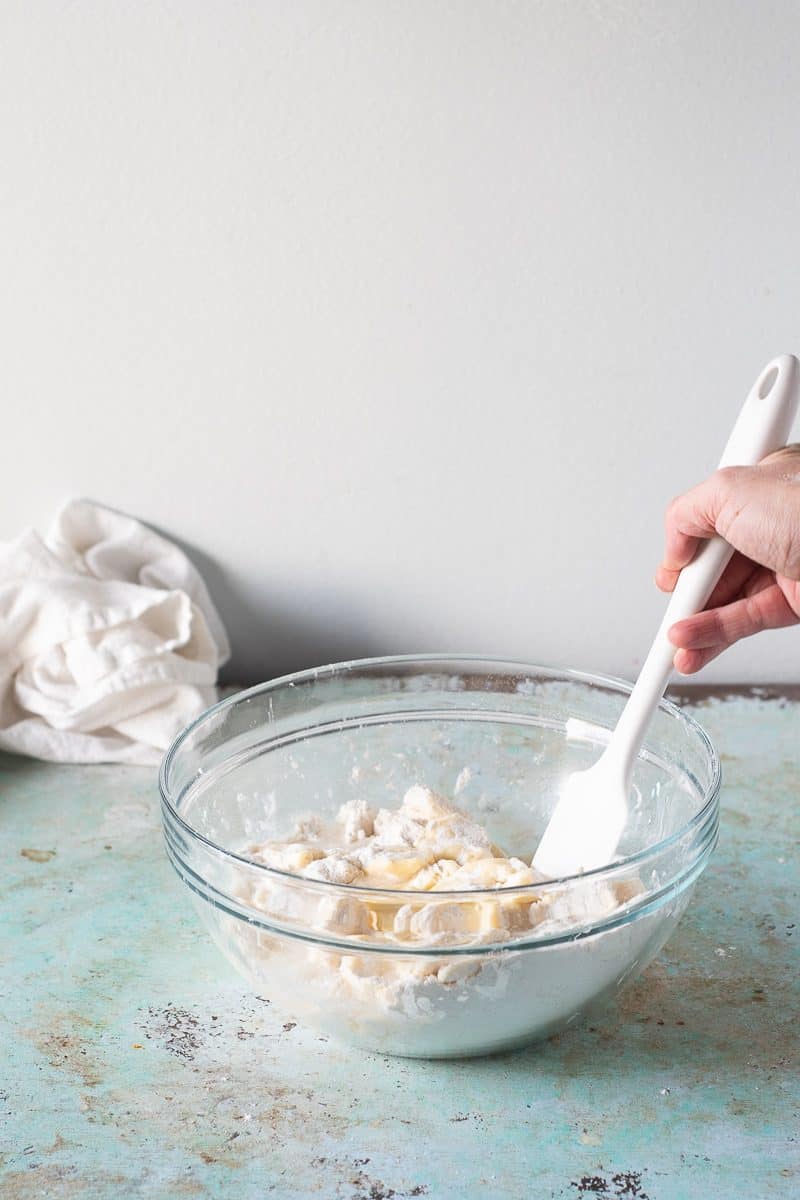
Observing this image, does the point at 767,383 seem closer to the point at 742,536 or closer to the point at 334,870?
the point at 742,536

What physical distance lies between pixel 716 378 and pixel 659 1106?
817mm

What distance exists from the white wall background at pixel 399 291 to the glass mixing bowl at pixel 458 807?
373 mm

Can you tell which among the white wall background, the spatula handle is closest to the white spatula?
the spatula handle

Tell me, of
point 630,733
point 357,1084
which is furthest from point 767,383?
point 357,1084

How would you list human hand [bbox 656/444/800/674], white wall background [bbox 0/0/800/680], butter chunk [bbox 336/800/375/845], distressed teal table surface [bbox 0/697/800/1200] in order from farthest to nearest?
white wall background [bbox 0/0/800/680] → butter chunk [bbox 336/800/375/845] → human hand [bbox 656/444/800/674] → distressed teal table surface [bbox 0/697/800/1200]

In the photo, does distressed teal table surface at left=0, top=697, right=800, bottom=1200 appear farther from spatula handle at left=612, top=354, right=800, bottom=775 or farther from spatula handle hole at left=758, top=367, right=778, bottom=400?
spatula handle hole at left=758, top=367, right=778, bottom=400

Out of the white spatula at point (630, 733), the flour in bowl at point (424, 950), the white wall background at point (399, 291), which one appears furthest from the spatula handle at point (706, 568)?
the white wall background at point (399, 291)

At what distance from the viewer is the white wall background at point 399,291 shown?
1.24 metres

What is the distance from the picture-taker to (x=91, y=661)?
1.26 meters

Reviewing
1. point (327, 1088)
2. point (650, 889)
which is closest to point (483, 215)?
point (650, 889)

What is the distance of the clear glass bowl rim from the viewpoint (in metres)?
0.70

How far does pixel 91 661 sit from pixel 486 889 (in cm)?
67

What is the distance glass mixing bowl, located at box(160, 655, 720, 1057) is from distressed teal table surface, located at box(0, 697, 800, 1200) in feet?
0.12

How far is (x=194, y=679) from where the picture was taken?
51.1 inches
